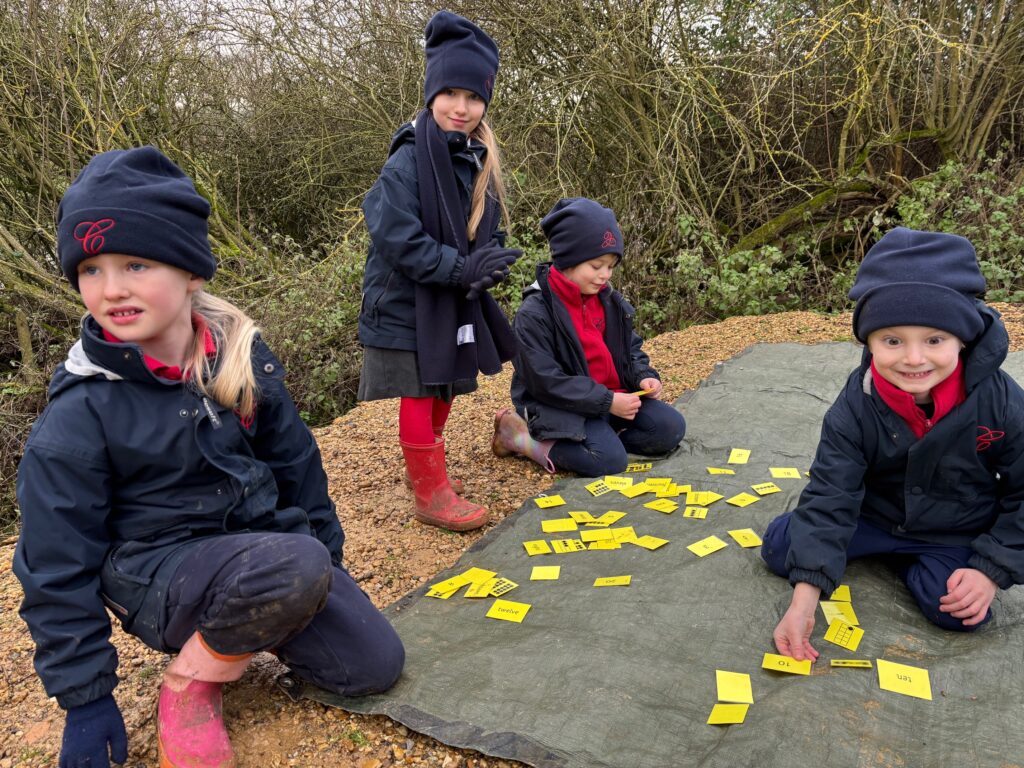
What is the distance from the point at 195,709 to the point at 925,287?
2.04 meters

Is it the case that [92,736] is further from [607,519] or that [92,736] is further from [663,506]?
[663,506]

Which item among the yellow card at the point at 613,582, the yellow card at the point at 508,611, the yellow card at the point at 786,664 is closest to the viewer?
the yellow card at the point at 786,664

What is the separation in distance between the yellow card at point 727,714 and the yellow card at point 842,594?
57 cm

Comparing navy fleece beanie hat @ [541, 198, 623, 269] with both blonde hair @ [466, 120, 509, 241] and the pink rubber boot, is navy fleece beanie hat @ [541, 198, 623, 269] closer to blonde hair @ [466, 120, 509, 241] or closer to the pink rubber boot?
blonde hair @ [466, 120, 509, 241]

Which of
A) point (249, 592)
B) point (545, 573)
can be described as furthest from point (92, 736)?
point (545, 573)

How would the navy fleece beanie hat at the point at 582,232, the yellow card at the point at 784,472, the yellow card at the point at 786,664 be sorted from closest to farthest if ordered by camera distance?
1. the yellow card at the point at 786,664
2. the yellow card at the point at 784,472
3. the navy fleece beanie hat at the point at 582,232

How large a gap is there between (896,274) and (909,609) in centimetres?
100

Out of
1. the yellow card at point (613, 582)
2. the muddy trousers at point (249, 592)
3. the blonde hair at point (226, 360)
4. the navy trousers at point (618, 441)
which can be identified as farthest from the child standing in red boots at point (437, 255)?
the muddy trousers at point (249, 592)

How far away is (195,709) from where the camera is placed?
173cm

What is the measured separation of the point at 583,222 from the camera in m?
3.24

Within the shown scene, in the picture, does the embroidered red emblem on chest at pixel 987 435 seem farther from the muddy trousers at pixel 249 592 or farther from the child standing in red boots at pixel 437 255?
the muddy trousers at pixel 249 592

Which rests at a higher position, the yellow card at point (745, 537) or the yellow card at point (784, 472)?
the yellow card at point (784, 472)

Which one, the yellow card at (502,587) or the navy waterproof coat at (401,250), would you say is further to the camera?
the navy waterproof coat at (401,250)

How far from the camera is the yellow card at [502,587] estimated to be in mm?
2420
